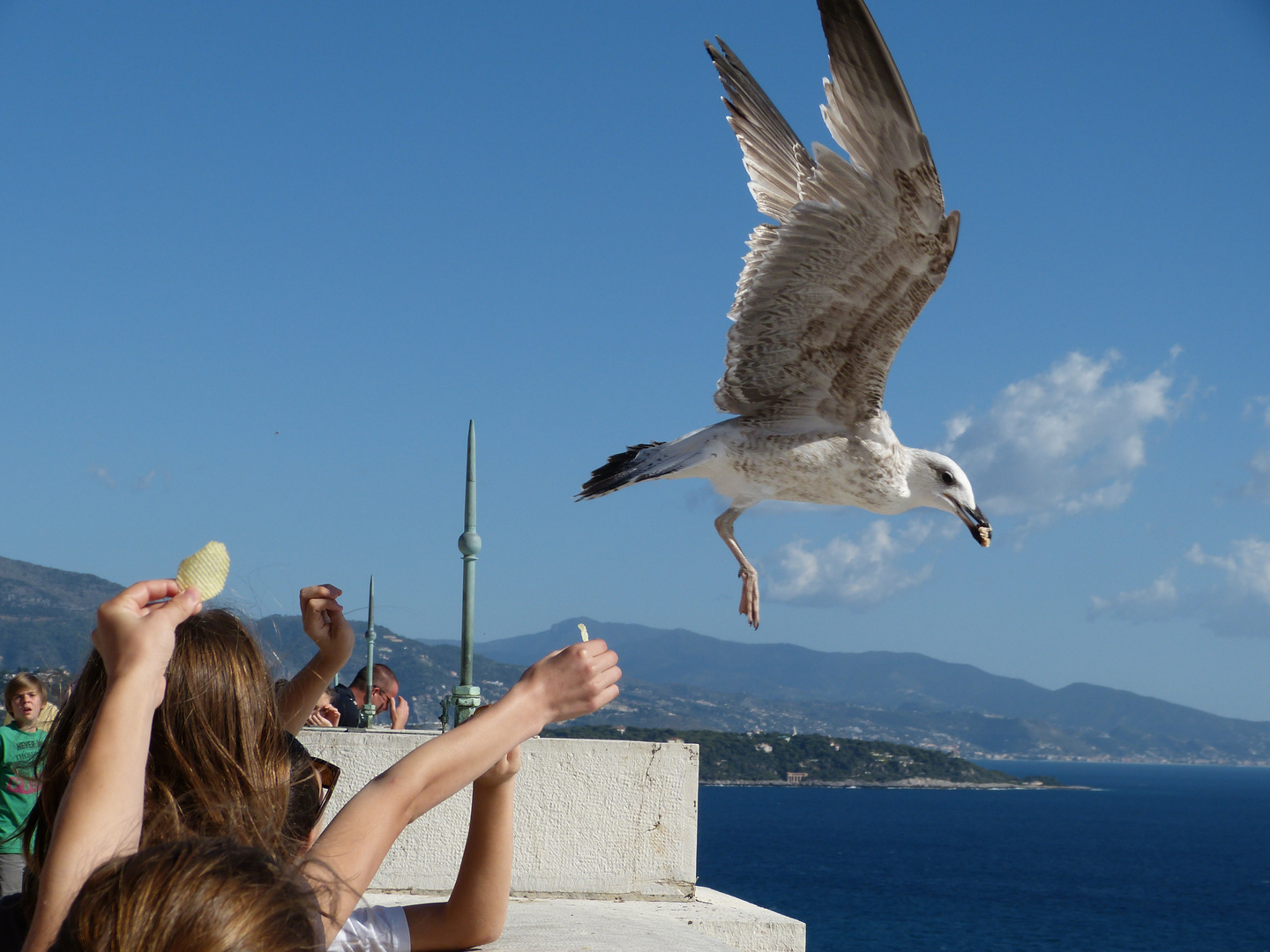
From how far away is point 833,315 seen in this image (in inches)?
187

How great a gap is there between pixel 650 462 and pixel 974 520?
1.29m

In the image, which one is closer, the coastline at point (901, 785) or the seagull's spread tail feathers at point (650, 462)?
the seagull's spread tail feathers at point (650, 462)

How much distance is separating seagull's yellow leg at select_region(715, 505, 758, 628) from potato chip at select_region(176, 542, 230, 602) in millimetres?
1976

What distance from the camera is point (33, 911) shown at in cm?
165

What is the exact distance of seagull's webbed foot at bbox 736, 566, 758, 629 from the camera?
3.65m

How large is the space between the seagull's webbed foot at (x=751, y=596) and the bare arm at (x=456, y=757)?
5.74 ft

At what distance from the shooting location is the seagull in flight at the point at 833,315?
13.3 feet

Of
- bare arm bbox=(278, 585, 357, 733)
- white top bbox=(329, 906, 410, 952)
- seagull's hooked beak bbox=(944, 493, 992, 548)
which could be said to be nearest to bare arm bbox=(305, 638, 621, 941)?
white top bbox=(329, 906, 410, 952)

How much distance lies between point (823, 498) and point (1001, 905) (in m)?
85.4

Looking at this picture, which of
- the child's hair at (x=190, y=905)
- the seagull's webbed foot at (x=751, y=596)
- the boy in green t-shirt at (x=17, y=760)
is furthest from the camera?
the boy in green t-shirt at (x=17, y=760)

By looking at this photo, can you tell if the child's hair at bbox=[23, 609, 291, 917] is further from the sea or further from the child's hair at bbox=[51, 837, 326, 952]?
the sea

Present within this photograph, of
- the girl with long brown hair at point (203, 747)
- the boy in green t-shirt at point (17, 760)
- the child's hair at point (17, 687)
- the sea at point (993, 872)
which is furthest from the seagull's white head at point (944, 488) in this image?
the sea at point (993, 872)

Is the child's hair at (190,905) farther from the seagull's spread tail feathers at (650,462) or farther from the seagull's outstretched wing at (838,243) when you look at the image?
the seagull's outstretched wing at (838,243)

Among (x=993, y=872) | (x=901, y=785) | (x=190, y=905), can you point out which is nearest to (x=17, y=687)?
(x=190, y=905)
